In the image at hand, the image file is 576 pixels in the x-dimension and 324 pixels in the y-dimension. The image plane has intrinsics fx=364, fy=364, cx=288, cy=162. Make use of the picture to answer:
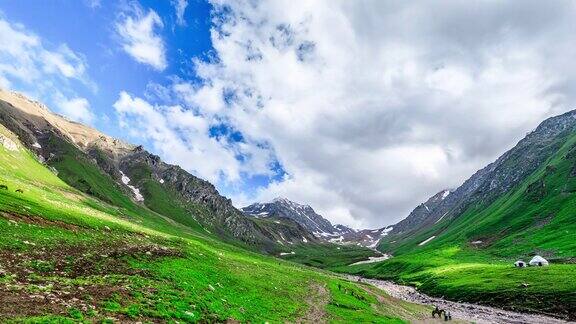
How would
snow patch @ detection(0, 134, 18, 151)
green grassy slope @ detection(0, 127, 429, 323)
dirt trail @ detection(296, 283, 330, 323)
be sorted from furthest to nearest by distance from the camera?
snow patch @ detection(0, 134, 18, 151) < dirt trail @ detection(296, 283, 330, 323) < green grassy slope @ detection(0, 127, 429, 323)

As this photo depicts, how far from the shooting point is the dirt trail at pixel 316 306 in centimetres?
4344

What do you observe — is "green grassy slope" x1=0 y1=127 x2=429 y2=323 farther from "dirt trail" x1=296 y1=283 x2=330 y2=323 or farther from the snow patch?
the snow patch

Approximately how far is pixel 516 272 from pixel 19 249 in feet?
421

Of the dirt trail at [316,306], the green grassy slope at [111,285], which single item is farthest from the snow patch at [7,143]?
the dirt trail at [316,306]

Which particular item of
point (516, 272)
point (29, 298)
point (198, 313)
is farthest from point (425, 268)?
point (29, 298)

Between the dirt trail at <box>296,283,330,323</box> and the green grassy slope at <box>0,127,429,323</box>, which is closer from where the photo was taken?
the green grassy slope at <box>0,127,429,323</box>

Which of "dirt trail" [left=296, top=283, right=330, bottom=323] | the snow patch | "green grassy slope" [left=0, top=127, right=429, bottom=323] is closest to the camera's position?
"green grassy slope" [left=0, top=127, right=429, bottom=323]

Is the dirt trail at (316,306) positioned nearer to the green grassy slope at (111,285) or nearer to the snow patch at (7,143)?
the green grassy slope at (111,285)

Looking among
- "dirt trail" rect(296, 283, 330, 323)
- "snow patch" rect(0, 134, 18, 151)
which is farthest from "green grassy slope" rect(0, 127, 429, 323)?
"snow patch" rect(0, 134, 18, 151)

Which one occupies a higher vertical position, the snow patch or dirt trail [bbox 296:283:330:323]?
the snow patch

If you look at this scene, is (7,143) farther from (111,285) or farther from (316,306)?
(111,285)

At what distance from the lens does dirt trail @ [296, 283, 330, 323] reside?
43.4 meters

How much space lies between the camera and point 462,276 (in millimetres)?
131625

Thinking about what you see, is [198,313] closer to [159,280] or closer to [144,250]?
[159,280]
